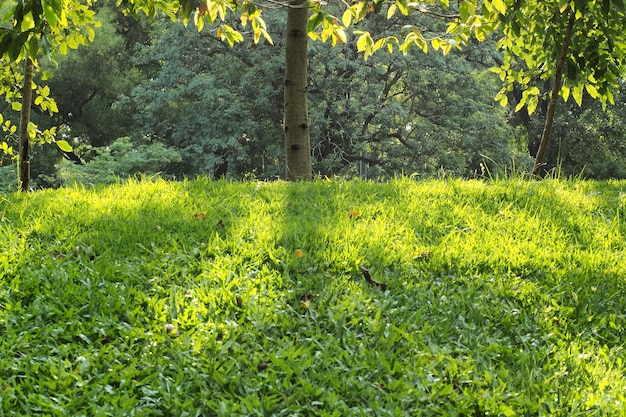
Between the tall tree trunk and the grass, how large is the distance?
1.72 meters

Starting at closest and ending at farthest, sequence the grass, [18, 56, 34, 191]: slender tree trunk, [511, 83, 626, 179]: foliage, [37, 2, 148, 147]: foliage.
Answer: the grass → [18, 56, 34, 191]: slender tree trunk → [37, 2, 148, 147]: foliage → [511, 83, 626, 179]: foliage

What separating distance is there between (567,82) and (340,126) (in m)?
13.3

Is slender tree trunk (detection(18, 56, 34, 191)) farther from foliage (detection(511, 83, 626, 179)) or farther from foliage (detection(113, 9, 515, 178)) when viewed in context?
foliage (detection(511, 83, 626, 179))

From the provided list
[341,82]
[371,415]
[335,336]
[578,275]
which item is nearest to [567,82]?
[578,275]

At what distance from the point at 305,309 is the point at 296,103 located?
3.33 m

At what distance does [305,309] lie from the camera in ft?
8.81

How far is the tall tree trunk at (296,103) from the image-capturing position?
5664mm

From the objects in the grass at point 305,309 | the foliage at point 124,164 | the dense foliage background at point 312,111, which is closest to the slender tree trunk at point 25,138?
the grass at point 305,309

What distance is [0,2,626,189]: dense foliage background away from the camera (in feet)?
59.5

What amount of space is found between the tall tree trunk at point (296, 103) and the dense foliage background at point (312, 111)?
458 inches

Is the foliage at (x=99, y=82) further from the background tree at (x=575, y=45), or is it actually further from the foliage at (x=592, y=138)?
the background tree at (x=575, y=45)

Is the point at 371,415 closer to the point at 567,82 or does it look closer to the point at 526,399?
the point at 526,399

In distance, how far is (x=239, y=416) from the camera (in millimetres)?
2020

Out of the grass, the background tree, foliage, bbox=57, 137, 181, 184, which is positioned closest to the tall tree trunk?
the grass
